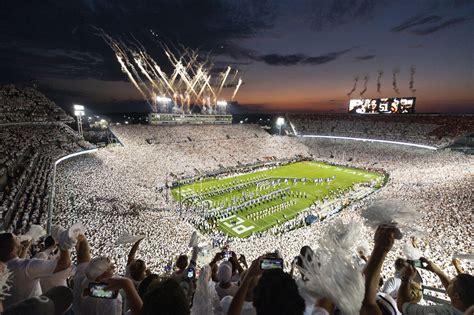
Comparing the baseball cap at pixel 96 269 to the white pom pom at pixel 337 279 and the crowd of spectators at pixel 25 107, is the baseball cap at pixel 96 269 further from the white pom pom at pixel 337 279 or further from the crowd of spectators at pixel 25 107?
the crowd of spectators at pixel 25 107

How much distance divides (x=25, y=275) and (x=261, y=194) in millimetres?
23744

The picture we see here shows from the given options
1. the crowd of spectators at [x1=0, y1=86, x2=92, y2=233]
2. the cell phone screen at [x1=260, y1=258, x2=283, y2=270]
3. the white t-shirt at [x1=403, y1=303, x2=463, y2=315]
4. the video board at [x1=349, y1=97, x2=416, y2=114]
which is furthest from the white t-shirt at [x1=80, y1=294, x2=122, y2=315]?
the video board at [x1=349, y1=97, x2=416, y2=114]

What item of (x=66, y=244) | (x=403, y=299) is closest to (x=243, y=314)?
(x=403, y=299)

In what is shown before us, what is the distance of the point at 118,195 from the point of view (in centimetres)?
1861

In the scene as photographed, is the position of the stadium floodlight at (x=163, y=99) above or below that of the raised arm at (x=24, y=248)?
above

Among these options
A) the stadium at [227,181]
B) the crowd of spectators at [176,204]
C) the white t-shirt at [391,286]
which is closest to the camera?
the white t-shirt at [391,286]

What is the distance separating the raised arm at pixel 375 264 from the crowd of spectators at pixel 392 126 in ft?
154

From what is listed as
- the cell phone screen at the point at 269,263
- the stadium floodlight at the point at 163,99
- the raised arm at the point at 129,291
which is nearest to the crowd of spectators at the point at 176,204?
the cell phone screen at the point at 269,263

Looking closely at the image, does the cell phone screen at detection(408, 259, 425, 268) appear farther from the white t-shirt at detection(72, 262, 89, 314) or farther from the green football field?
the green football field

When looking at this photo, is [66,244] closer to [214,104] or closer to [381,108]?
[381,108]

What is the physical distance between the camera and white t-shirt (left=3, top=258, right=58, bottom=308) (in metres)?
3.01

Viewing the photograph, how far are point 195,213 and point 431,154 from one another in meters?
35.3

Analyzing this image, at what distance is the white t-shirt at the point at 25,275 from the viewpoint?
3.01 m

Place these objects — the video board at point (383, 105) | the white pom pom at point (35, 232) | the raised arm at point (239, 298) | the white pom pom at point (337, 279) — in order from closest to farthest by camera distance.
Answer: the white pom pom at point (337, 279) → the raised arm at point (239, 298) → the white pom pom at point (35, 232) → the video board at point (383, 105)
